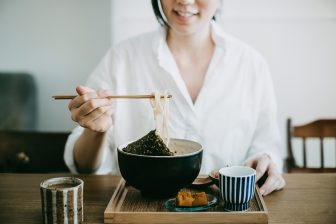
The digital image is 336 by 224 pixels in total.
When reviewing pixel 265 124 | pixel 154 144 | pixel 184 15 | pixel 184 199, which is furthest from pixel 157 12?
pixel 184 199

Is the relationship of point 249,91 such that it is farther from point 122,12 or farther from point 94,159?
point 122,12

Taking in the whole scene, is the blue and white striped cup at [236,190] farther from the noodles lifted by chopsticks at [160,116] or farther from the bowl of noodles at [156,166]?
the noodles lifted by chopsticks at [160,116]

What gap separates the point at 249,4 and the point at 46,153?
5.90 ft

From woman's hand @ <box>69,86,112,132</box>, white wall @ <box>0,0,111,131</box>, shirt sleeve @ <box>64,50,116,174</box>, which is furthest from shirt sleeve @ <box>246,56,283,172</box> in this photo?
white wall @ <box>0,0,111,131</box>

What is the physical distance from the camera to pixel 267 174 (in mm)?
1501

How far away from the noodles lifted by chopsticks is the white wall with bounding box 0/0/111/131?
1.69m

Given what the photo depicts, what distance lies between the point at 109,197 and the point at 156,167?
28cm

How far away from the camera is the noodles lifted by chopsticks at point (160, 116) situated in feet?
4.63

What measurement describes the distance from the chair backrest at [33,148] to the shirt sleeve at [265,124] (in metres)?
0.87

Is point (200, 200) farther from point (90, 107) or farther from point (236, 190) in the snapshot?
point (90, 107)

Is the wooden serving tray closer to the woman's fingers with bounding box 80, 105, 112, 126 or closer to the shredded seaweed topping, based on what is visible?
the shredded seaweed topping

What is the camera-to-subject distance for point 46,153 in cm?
198

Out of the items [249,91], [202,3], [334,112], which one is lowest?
[334,112]

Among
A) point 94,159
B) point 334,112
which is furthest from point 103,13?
point 334,112
